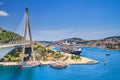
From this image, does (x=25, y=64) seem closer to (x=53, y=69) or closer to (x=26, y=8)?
(x=53, y=69)

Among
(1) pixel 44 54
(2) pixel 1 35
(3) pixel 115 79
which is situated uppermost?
(2) pixel 1 35

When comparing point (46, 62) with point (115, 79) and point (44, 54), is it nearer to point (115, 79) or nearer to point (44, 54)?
point (44, 54)

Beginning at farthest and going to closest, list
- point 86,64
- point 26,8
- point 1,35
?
point 1,35, point 86,64, point 26,8

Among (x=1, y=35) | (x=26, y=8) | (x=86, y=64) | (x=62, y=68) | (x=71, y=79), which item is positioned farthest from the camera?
(x=1, y=35)

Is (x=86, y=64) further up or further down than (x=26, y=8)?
further down

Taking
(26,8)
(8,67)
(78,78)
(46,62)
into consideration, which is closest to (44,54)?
(46,62)

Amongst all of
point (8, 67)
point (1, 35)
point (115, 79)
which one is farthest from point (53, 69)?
point (1, 35)

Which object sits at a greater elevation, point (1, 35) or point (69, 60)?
point (1, 35)

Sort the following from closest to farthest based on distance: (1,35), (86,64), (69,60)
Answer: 1. (86,64)
2. (69,60)
3. (1,35)

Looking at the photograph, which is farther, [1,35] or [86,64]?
[1,35]
